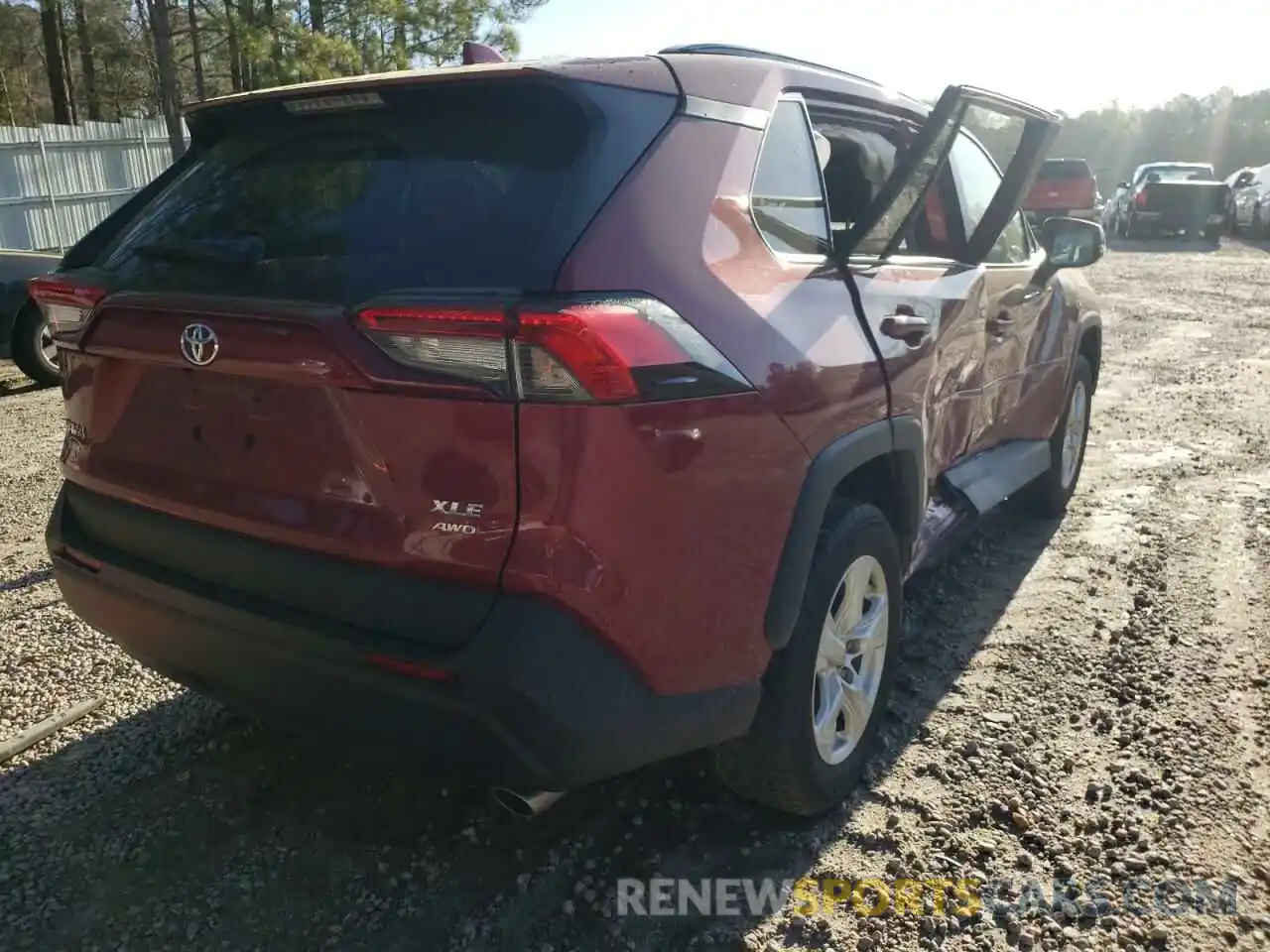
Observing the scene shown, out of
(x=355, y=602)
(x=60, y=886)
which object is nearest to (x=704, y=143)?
(x=355, y=602)

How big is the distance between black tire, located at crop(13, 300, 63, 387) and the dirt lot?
479 centimetres

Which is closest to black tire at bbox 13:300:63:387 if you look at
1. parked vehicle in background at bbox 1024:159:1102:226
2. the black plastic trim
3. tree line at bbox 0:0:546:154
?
tree line at bbox 0:0:546:154

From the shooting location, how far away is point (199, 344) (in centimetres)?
214

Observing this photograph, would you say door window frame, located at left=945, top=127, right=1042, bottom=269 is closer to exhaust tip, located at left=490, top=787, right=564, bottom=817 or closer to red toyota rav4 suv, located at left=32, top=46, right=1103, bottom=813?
red toyota rav4 suv, located at left=32, top=46, right=1103, bottom=813

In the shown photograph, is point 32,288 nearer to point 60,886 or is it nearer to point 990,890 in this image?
point 60,886

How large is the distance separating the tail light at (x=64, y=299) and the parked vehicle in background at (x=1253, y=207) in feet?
86.8

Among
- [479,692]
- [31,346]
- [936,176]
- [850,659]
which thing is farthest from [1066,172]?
[479,692]

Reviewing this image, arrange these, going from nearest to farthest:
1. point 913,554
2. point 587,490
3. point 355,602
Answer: point 587,490 → point 355,602 → point 913,554

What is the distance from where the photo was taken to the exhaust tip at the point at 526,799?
2105mm

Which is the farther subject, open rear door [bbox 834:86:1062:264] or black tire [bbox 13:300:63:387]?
black tire [bbox 13:300:63:387]

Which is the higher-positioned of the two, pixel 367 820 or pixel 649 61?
pixel 649 61

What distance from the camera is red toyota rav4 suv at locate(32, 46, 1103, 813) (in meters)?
1.90

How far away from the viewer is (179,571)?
2.33 m

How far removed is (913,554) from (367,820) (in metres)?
1.77
